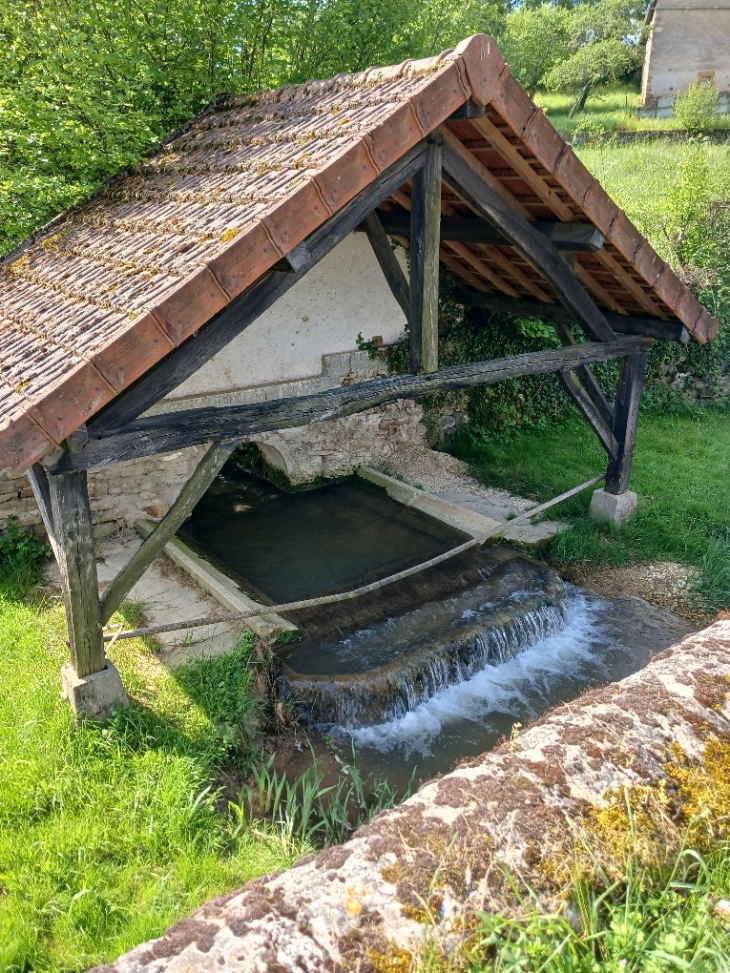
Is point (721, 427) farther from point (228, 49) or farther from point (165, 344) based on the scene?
point (165, 344)

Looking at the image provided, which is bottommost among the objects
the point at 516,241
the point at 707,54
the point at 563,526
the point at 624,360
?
the point at 563,526

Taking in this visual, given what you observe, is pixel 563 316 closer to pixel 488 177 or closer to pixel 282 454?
pixel 488 177

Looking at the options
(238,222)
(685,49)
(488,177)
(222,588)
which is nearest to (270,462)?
(222,588)

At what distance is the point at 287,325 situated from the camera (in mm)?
7508

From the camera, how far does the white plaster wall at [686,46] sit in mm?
24938

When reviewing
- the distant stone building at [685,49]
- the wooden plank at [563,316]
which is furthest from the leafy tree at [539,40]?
the wooden plank at [563,316]

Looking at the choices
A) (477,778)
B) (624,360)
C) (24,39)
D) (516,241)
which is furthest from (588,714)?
(24,39)

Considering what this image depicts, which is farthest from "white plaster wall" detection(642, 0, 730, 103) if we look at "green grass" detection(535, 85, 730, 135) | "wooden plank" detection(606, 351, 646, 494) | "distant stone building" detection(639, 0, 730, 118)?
"wooden plank" detection(606, 351, 646, 494)

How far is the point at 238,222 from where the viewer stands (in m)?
3.41

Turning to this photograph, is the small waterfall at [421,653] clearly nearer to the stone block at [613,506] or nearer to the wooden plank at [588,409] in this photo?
the stone block at [613,506]

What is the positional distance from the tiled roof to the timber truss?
22 centimetres

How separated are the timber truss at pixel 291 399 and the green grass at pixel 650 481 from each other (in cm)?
195

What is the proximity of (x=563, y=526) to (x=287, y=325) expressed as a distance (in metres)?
3.53

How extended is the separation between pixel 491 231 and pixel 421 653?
3.27m
